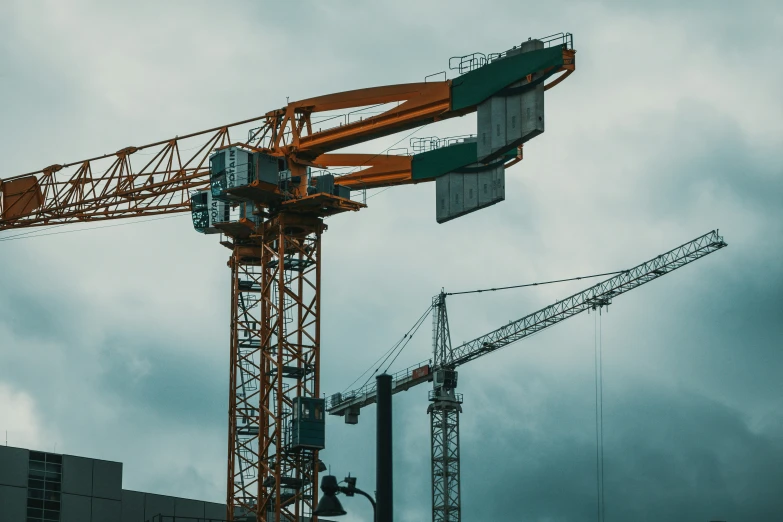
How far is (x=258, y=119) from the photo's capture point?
7856cm

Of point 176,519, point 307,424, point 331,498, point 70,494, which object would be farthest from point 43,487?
point 331,498

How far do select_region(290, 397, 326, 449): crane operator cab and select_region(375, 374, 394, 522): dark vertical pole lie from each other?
44976 mm

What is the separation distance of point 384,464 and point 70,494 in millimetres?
52383

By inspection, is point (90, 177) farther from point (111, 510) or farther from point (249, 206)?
point (111, 510)

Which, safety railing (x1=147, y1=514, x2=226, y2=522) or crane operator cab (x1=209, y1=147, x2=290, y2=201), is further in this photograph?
safety railing (x1=147, y1=514, x2=226, y2=522)

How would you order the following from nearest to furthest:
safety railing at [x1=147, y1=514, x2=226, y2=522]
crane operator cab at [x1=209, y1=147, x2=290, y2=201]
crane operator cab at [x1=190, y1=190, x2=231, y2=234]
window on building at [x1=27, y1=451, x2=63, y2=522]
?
crane operator cab at [x1=209, y1=147, x2=290, y2=201] → window on building at [x1=27, y1=451, x2=63, y2=522] → safety railing at [x1=147, y1=514, x2=226, y2=522] → crane operator cab at [x1=190, y1=190, x2=231, y2=234]

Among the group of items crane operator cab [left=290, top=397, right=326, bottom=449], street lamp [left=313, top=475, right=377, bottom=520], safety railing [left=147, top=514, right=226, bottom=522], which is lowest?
street lamp [left=313, top=475, right=377, bottom=520]

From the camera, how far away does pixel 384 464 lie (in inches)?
1158

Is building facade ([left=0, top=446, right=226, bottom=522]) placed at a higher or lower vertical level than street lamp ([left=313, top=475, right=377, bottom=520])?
higher

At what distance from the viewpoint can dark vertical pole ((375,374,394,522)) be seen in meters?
29.4

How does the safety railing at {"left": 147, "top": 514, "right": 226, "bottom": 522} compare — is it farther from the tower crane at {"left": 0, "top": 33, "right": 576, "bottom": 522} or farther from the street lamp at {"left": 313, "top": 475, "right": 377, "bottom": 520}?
the street lamp at {"left": 313, "top": 475, "right": 377, "bottom": 520}

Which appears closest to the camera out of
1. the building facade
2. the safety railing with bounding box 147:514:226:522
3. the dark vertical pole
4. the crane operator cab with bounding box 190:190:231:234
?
the dark vertical pole

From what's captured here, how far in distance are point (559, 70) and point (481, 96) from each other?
401 centimetres

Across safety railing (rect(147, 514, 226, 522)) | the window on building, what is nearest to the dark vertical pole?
the window on building
